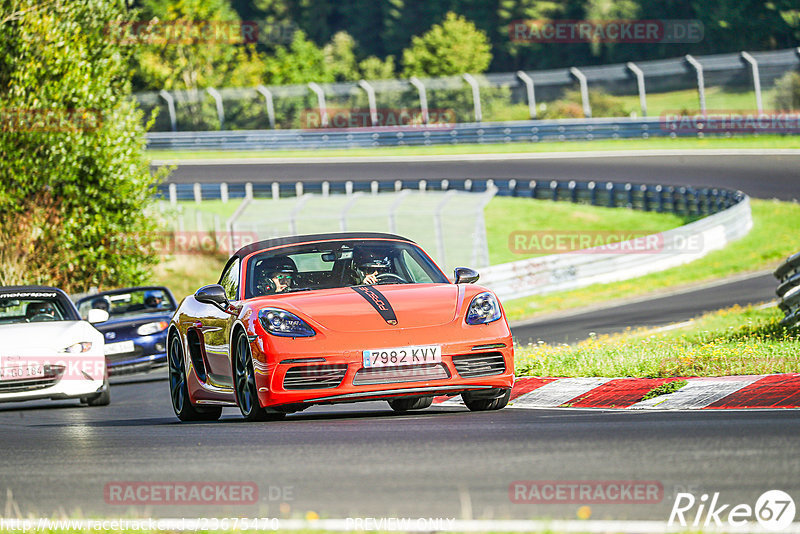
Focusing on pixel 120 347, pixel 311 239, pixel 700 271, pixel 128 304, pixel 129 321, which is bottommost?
pixel 700 271

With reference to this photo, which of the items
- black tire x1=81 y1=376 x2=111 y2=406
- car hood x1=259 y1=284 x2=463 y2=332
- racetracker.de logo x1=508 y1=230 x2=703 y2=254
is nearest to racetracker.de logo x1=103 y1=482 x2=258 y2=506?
car hood x1=259 y1=284 x2=463 y2=332

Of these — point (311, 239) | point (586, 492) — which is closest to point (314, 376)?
point (311, 239)

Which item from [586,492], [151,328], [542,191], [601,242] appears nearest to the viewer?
[586,492]

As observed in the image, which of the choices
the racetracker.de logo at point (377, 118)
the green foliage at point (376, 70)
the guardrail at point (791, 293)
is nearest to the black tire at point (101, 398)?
the guardrail at point (791, 293)

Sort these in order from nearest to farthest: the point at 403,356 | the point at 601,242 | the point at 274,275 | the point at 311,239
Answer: the point at 403,356, the point at 274,275, the point at 311,239, the point at 601,242

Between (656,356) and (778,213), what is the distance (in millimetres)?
20798

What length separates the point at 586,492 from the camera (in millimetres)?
5352

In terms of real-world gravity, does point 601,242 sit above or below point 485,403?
below

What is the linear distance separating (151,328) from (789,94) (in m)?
35.4

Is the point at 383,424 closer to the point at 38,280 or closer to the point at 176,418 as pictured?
the point at 176,418

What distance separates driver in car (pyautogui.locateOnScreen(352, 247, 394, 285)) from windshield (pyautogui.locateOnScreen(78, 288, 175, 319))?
31.8 feet

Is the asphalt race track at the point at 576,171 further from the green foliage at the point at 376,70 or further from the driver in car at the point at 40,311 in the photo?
the green foliage at the point at 376,70

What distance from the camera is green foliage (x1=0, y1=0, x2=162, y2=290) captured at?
24.4 m

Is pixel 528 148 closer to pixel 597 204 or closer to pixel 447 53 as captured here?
pixel 597 204
